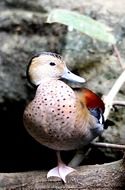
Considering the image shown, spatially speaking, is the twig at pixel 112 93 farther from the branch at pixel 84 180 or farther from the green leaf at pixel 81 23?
the branch at pixel 84 180

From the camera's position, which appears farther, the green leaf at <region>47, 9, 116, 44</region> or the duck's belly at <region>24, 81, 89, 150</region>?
the green leaf at <region>47, 9, 116, 44</region>

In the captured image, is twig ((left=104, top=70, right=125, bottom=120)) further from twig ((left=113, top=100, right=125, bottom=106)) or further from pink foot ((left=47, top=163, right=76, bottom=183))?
pink foot ((left=47, top=163, right=76, bottom=183))

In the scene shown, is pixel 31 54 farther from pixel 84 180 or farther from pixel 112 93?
pixel 84 180

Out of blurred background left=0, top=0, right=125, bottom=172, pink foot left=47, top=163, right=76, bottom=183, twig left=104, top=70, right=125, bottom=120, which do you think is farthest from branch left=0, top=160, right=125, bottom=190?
blurred background left=0, top=0, right=125, bottom=172

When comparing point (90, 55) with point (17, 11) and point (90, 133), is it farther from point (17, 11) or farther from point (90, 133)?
point (90, 133)

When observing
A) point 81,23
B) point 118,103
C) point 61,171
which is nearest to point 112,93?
point 118,103
